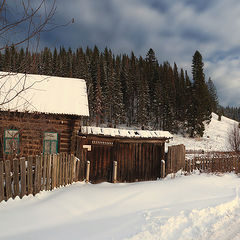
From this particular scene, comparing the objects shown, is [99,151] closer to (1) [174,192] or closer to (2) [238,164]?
(1) [174,192]

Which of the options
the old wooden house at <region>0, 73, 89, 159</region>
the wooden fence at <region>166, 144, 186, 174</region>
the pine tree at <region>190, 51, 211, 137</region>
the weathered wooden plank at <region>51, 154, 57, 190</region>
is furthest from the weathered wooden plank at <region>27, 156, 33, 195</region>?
the pine tree at <region>190, 51, 211, 137</region>

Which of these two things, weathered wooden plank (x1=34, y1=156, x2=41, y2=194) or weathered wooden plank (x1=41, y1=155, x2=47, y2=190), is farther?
weathered wooden plank (x1=41, y1=155, x2=47, y2=190)

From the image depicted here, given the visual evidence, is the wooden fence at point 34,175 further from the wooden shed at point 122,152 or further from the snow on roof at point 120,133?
the snow on roof at point 120,133

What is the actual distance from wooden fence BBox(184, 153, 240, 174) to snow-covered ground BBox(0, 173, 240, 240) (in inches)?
186

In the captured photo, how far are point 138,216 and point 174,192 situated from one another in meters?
2.65

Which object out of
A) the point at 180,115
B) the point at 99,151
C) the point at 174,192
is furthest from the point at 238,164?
the point at 180,115

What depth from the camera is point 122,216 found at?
4.34 m

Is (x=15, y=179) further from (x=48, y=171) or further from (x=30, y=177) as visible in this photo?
(x=48, y=171)

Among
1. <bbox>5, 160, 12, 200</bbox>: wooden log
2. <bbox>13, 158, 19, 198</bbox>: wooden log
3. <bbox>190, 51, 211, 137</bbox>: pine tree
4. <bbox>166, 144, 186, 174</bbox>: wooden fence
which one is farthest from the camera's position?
<bbox>190, 51, 211, 137</bbox>: pine tree

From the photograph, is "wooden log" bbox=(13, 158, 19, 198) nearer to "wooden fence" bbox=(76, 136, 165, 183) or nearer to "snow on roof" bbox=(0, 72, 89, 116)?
"wooden fence" bbox=(76, 136, 165, 183)

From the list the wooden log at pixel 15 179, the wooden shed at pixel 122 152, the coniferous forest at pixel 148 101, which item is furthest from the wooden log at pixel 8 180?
the coniferous forest at pixel 148 101

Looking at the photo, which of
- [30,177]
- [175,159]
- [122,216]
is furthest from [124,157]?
[122,216]

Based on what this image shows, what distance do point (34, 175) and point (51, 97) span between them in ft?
26.4

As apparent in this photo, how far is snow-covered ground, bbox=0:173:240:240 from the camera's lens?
350cm
